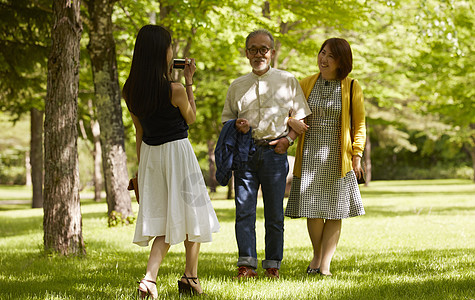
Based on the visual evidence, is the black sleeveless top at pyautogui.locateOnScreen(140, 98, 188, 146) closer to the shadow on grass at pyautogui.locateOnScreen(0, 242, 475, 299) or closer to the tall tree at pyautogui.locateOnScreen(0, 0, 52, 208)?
the shadow on grass at pyautogui.locateOnScreen(0, 242, 475, 299)

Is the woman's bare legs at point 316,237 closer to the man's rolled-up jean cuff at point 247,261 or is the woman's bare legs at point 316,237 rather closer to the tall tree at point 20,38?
the man's rolled-up jean cuff at point 247,261

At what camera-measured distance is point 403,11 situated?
18672mm

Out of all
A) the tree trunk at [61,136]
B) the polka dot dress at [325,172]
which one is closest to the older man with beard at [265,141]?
the polka dot dress at [325,172]

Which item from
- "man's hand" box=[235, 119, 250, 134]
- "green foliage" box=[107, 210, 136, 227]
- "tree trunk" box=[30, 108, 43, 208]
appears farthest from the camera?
"tree trunk" box=[30, 108, 43, 208]

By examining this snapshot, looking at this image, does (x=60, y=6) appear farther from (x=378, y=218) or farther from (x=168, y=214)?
(x=378, y=218)

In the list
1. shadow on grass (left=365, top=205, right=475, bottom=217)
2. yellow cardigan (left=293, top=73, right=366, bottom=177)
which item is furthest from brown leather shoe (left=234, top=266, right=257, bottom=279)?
shadow on grass (left=365, top=205, right=475, bottom=217)

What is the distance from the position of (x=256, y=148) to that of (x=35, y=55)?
25.5 feet

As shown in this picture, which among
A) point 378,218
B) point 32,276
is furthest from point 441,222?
point 32,276

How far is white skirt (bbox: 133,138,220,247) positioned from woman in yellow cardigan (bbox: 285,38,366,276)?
1383 millimetres

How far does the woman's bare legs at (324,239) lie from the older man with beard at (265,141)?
42cm

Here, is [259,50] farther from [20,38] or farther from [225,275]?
[20,38]

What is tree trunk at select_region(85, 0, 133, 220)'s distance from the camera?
33.3 ft

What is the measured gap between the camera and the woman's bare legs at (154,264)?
3.96 m

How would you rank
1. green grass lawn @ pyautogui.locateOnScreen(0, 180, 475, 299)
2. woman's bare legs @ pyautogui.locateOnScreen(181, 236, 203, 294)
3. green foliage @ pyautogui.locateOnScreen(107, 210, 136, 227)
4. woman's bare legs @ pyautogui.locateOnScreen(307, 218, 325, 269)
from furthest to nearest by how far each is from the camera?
green foliage @ pyautogui.locateOnScreen(107, 210, 136, 227) → woman's bare legs @ pyautogui.locateOnScreen(307, 218, 325, 269) → green grass lawn @ pyautogui.locateOnScreen(0, 180, 475, 299) → woman's bare legs @ pyautogui.locateOnScreen(181, 236, 203, 294)
